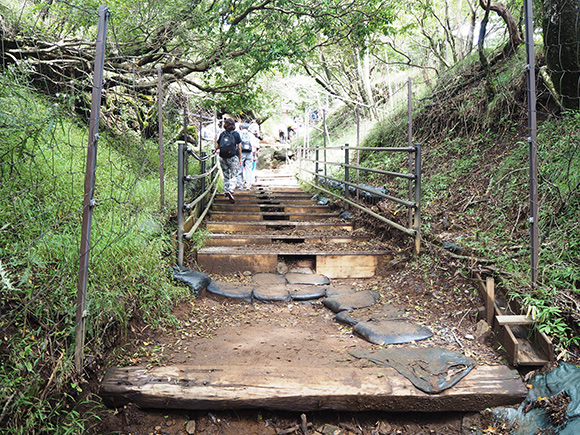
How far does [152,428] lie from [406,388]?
4.11 ft

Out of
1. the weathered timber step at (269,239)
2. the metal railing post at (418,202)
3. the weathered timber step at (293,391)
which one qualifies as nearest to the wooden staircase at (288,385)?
the weathered timber step at (293,391)

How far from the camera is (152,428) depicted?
A: 1.94 meters

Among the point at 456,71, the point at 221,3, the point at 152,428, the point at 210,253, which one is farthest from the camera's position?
the point at 456,71

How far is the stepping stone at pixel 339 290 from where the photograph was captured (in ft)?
11.7

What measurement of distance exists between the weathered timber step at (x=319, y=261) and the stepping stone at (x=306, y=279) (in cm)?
16

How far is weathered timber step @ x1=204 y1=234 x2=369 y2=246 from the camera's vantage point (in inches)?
176

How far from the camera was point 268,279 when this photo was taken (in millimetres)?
3863

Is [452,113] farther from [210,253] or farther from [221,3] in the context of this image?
[210,253]

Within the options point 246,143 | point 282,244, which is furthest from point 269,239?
point 246,143

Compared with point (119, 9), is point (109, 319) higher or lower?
lower

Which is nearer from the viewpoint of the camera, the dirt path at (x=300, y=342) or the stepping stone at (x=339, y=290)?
the dirt path at (x=300, y=342)

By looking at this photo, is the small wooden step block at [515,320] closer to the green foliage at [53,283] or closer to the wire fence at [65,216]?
the wire fence at [65,216]

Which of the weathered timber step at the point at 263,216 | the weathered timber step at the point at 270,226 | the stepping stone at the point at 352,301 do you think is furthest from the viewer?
the weathered timber step at the point at 263,216

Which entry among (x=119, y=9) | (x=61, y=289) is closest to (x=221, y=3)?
(x=119, y=9)
